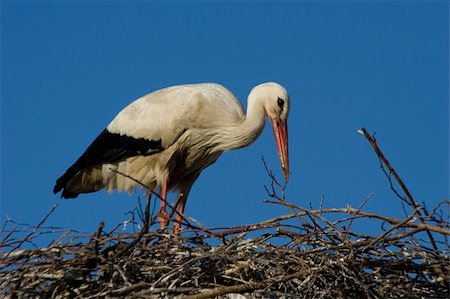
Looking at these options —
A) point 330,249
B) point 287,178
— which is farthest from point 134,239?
point 287,178

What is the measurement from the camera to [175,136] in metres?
7.96

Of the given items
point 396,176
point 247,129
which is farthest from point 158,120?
point 396,176

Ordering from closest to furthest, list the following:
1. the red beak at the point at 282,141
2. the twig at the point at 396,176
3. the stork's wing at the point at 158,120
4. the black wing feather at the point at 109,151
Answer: the twig at the point at 396,176, the red beak at the point at 282,141, the stork's wing at the point at 158,120, the black wing feather at the point at 109,151

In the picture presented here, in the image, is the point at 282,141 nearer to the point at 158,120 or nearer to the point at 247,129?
the point at 247,129

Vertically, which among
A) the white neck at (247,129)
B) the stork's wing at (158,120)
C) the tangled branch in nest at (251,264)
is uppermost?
the stork's wing at (158,120)

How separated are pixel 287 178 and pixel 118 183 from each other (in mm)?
1592

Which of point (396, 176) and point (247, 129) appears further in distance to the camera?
point (247, 129)

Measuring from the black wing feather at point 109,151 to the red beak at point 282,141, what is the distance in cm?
97

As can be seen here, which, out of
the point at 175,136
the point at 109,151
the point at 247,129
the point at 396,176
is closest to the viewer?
the point at 396,176

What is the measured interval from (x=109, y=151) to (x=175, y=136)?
2.05ft

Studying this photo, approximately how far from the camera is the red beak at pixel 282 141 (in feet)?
24.6

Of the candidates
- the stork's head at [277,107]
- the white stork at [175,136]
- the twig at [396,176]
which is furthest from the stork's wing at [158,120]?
the twig at [396,176]

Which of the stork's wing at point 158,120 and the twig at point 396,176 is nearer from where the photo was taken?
the twig at point 396,176

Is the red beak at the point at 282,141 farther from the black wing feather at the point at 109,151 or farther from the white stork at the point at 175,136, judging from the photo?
the black wing feather at the point at 109,151
